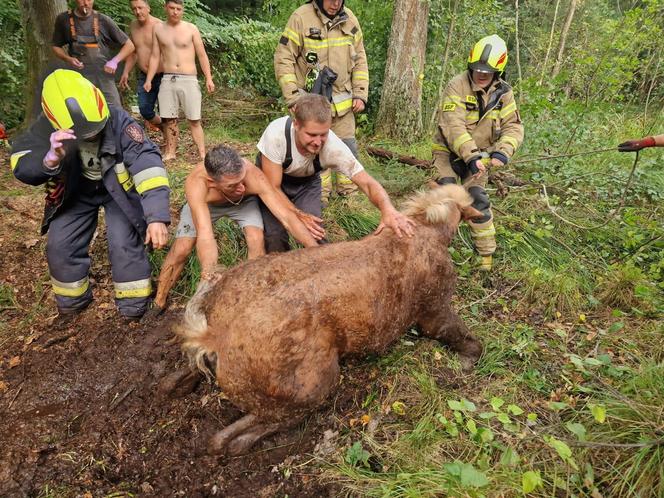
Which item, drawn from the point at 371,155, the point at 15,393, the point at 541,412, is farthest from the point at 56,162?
the point at 371,155

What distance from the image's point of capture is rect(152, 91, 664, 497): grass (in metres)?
2.53

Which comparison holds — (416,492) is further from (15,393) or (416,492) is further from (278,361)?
(15,393)

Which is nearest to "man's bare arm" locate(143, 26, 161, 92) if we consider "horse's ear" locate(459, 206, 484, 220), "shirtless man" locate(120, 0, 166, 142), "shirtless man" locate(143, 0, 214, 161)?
"shirtless man" locate(143, 0, 214, 161)

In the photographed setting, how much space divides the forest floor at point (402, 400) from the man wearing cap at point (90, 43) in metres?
2.51

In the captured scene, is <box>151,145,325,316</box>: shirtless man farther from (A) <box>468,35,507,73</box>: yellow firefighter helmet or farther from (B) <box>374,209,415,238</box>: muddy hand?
(A) <box>468,35,507,73</box>: yellow firefighter helmet

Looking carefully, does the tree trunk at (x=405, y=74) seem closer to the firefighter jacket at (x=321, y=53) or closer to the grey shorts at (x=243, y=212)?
the firefighter jacket at (x=321, y=53)

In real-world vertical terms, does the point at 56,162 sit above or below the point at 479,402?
above

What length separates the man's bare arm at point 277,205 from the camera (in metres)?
3.81

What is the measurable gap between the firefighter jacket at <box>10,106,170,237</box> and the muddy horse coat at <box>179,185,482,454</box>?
139 cm

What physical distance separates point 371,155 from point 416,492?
576 cm

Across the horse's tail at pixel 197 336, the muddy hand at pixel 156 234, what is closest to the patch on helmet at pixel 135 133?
the muddy hand at pixel 156 234

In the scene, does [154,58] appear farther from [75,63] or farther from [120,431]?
[120,431]

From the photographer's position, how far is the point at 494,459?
109 inches

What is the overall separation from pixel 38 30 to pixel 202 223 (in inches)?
196
